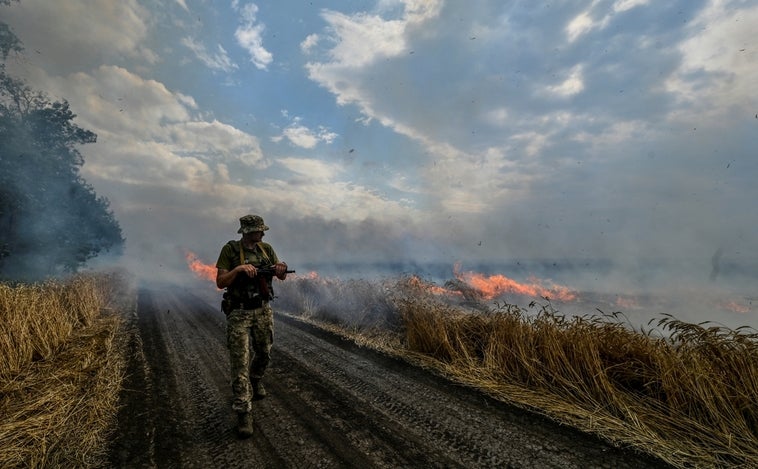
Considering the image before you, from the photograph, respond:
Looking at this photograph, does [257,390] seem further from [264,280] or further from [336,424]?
[264,280]

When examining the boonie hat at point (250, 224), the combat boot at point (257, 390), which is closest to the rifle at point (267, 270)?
the boonie hat at point (250, 224)

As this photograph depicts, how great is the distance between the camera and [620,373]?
4.91 meters

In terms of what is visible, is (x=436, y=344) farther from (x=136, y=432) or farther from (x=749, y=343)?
(x=136, y=432)

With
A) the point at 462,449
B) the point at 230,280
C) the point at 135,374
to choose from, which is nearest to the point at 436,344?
the point at 462,449

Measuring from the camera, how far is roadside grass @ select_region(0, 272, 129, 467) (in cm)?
333

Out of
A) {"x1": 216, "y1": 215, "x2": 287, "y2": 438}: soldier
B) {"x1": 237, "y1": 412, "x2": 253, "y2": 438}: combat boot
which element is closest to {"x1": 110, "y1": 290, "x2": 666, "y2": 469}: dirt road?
{"x1": 237, "y1": 412, "x2": 253, "y2": 438}: combat boot

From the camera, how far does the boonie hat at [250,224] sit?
4.61 m

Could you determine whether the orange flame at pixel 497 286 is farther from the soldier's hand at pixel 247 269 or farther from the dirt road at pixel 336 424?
the soldier's hand at pixel 247 269

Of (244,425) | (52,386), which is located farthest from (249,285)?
(52,386)

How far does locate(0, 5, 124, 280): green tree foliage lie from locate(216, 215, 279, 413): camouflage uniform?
66.1 ft

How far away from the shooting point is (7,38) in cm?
1560

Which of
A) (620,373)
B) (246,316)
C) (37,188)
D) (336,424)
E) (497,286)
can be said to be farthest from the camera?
(497,286)

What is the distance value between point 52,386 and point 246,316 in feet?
10.3

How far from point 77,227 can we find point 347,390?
27.1 m
